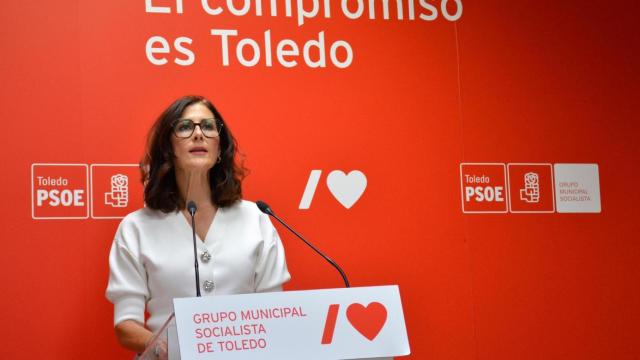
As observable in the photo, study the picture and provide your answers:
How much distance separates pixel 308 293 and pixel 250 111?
135 cm

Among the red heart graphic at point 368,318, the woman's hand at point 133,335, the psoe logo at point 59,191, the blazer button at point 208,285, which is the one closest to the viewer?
the red heart graphic at point 368,318

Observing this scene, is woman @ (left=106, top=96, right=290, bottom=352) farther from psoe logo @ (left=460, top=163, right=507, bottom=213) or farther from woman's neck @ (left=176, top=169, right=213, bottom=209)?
psoe logo @ (left=460, top=163, right=507, bottom=213)

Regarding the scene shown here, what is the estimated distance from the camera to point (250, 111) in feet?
11.7

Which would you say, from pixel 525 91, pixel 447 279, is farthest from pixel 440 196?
pixel 525 91

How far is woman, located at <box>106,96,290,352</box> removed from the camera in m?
3.06

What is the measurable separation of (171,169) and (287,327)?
42.6 inches

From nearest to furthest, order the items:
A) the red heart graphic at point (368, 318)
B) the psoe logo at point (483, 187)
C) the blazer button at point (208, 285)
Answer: the red heart graphic at point (368, 318)
the blazer button at point (208, 285)
the psoe logo at point (483, 187)

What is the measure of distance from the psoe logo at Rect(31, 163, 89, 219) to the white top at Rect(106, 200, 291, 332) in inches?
10.7

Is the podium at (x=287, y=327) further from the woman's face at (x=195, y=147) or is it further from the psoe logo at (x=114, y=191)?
the psoe logo at (x=114, y=191)

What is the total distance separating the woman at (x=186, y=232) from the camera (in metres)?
3.06

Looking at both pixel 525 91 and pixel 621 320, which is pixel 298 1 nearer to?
pixel 525 91

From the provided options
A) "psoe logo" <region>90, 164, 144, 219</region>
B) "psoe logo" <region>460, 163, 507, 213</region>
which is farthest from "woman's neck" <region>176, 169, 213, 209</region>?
"psoe logo" <region>460, 163, 507, 213</region>

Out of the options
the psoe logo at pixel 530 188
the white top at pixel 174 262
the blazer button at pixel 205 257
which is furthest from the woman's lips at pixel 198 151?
the psoe logo at pixel 530 188

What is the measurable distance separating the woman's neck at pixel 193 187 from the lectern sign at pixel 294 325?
3.19 ft
